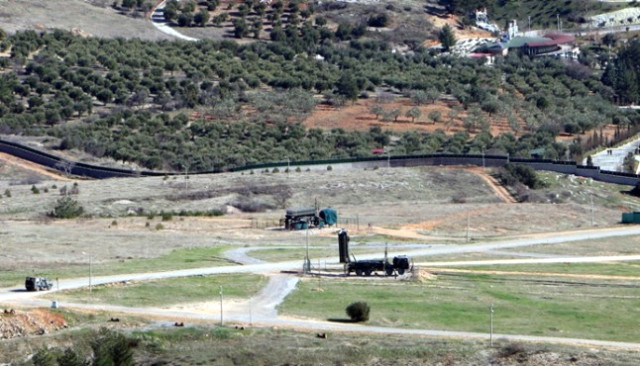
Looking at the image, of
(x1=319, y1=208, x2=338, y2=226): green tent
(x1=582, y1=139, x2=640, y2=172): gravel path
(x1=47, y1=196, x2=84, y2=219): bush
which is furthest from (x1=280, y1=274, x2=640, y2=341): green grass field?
(x1=582, y1=139, x2=640, y2=172): gravel path

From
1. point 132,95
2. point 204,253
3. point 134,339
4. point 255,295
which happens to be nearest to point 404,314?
point 255,295

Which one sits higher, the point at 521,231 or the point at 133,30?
the point at 133,30

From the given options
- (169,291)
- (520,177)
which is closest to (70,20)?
(520,177)

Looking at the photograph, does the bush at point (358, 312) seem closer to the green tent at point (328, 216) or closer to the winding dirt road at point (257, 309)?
the winding dirt road at point (257, 309)

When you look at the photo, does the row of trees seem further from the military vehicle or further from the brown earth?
the brown earth

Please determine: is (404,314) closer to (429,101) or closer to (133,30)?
(429,101)

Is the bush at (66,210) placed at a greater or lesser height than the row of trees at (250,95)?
lesser

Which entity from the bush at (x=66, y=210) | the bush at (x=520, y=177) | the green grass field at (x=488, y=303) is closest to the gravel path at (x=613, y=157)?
the bush at (x=520, y=177)
